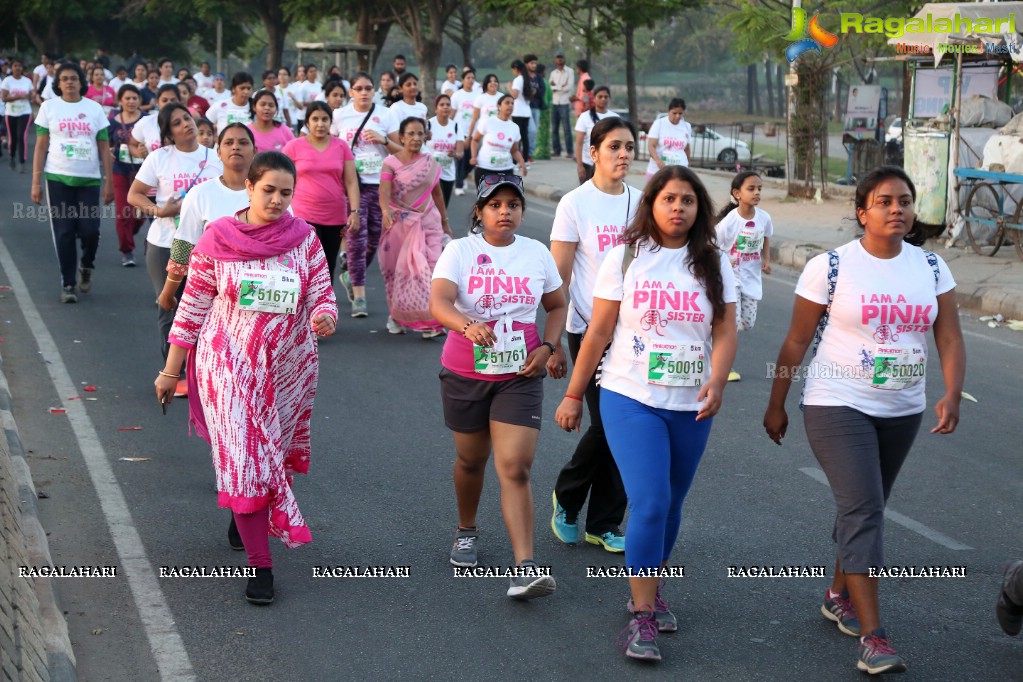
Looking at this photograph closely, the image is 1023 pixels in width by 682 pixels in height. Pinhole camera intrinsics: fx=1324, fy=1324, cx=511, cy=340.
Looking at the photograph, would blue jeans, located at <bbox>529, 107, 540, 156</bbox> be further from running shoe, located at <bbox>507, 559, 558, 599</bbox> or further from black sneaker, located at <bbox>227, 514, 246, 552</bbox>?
running shoe, located at <bbox>507, 559, 558, 599</bbox>

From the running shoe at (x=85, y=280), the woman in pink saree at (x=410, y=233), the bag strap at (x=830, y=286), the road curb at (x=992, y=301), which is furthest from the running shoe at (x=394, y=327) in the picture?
the bag strap at (x=830, y=286)

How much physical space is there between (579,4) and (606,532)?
24.3 metres

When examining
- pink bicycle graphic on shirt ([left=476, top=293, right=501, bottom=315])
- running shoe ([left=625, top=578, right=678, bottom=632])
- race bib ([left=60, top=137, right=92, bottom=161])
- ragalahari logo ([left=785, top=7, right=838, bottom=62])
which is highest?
ragalahari logo ([left=785, top=7, right=838, bottom=62])

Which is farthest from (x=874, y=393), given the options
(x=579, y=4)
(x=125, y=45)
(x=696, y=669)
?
(x=125, y=45)

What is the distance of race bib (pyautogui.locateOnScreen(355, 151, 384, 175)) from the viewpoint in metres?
11.9

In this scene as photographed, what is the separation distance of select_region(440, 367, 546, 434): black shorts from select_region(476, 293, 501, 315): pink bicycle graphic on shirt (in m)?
0.29

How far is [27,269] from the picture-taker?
1347 cm

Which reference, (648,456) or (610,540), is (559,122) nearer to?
(610,540)

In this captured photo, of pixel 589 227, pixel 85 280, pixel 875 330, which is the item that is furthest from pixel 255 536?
pixel 85 280

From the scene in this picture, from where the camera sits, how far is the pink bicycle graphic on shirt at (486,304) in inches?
213

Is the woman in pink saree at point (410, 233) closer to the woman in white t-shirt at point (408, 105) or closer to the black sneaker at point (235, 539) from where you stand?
the woman in white t-shirt at point (408, 105)

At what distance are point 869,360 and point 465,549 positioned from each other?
1.99 m

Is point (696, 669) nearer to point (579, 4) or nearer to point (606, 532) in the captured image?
point (606, 532)

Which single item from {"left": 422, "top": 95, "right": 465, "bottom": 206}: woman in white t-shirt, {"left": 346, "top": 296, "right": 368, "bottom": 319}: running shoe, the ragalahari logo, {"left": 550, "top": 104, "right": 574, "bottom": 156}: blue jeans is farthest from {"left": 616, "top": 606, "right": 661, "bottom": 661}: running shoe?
{"left": 550, "top": 104, "right": 574, "bottom": 156}: blue jeans
